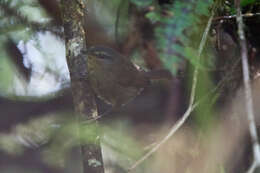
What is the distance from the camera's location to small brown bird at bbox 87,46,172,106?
1.40 m

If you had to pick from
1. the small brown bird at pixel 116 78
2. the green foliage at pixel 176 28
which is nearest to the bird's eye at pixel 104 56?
the small brown bird at pixel 116 78

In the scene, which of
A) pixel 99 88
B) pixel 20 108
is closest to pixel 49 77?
pixel 20 108

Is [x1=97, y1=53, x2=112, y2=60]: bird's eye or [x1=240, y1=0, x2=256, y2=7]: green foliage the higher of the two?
[x1=240, y1=0, x2=256, y2=7]: green foliage

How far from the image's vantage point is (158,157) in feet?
4.44

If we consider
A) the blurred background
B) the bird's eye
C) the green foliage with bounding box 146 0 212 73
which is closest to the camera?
the green foliage with bounding box 146 0 212 73

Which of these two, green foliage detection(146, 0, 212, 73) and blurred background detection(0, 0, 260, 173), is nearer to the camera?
green foliage detection(146, 0, 212, 73)

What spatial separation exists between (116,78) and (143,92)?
12 cm

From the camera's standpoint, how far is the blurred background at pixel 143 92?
1083 millimetres

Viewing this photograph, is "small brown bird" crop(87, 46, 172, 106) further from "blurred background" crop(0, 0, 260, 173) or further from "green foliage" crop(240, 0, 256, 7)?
"green foliage" crop(240, 0, 256, 7)

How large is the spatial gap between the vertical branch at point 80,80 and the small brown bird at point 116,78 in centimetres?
31

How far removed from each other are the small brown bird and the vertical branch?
0.31m

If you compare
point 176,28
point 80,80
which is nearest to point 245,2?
point 176,28

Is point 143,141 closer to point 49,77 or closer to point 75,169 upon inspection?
point 75,169

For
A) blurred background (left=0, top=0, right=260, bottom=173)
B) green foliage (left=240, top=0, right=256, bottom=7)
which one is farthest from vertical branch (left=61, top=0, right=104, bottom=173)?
green foliage (left=240, top=0, right=256, bottom=7)
